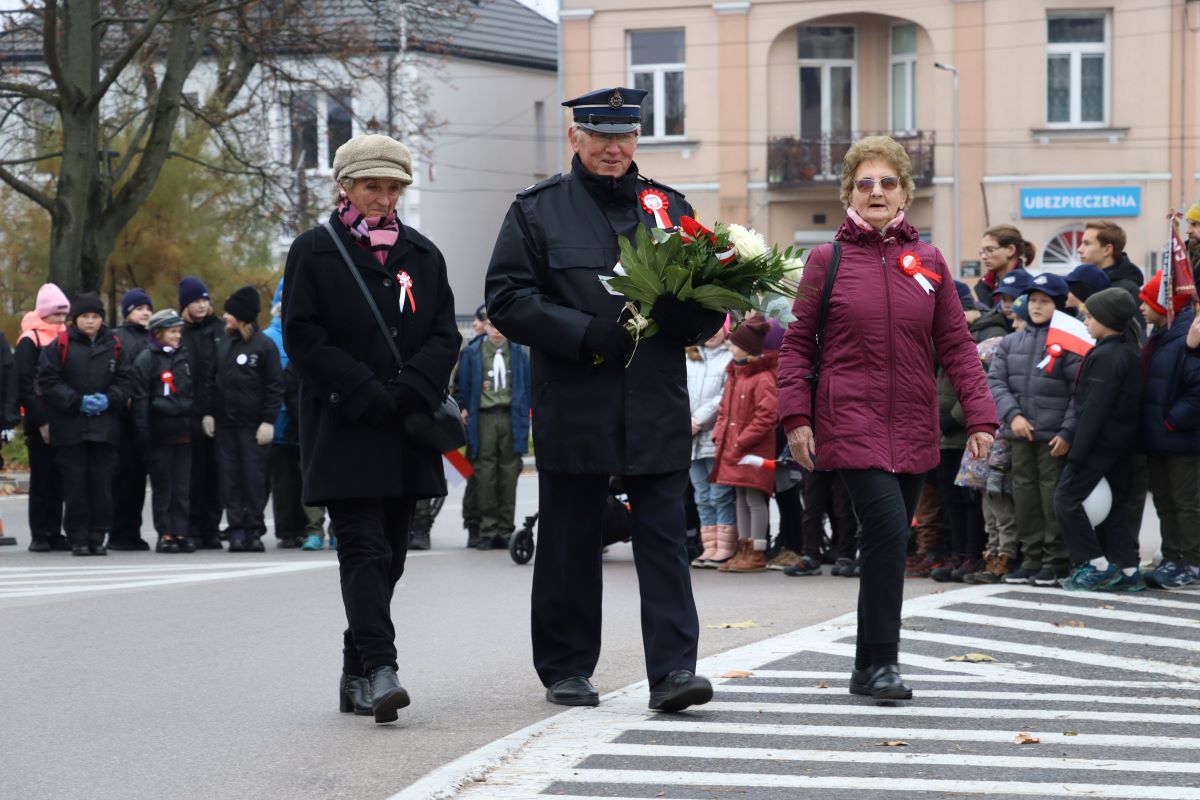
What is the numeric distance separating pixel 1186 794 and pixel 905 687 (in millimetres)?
1788

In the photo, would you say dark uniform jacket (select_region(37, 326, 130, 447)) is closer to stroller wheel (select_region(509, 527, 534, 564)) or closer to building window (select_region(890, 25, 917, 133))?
stroller wheel (select_region(509, 527, 534, 564))

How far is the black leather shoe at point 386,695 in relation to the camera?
704cm

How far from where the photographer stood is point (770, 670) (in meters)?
8.27

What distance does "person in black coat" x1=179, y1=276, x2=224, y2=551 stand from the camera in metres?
15.8

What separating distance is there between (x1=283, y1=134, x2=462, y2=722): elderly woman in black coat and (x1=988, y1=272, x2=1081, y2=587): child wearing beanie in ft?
18.6

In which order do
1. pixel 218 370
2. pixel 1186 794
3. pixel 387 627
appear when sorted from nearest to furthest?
pixel 1186 794 → pixel 387 627 → pixel 218 370

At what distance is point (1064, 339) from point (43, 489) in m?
8.58

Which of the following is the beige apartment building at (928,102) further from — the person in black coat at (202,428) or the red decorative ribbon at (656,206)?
the red decorative ribbon at (656,206)

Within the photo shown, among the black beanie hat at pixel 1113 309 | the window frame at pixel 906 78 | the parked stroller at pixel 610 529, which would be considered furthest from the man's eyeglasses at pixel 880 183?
the window frame at pixel 906 78

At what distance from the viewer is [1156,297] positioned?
474 inches

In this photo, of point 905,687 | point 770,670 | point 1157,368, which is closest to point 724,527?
point 1157,368

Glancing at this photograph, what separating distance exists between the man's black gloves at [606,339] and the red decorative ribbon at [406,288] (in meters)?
0.79

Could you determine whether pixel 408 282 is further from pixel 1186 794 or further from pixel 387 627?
pixel 1186 794

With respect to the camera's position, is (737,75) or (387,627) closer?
(387,627)
